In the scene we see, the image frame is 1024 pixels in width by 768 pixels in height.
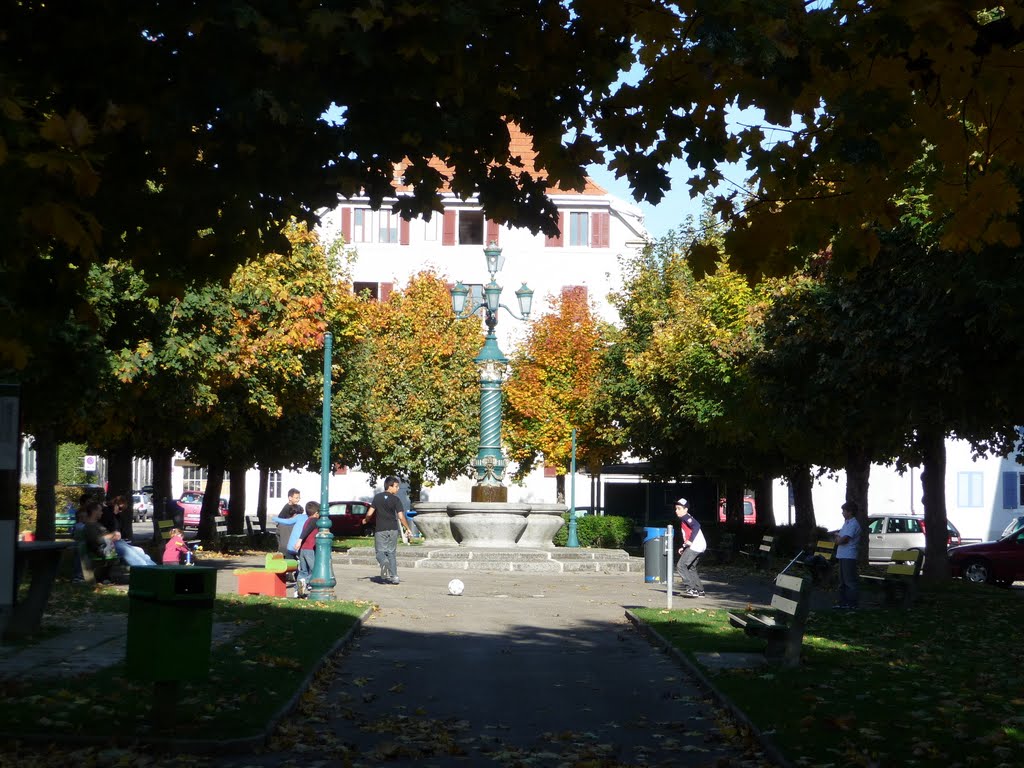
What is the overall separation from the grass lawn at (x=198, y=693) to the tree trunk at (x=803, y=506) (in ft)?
80.1

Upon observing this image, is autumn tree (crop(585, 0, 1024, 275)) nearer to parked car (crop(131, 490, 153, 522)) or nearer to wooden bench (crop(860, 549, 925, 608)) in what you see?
wooden bench (crop(860, 549, 925, 608))

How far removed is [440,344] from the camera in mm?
57469

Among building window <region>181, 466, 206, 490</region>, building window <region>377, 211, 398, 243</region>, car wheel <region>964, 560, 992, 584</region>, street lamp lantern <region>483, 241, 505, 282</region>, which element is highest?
building window <region>377, 211, 398, 243</region>

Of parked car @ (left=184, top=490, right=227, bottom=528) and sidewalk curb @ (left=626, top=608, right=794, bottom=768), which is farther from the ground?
parked car @ (left=184, top=490, right=227, bottom=528)

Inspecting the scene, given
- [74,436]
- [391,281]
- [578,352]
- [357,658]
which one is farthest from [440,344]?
[357,658]

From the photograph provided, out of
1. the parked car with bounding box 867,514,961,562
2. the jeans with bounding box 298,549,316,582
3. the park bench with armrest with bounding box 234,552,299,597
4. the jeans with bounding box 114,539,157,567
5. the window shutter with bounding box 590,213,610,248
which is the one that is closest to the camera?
the park bench with armrest with bounding box 234,552,299,597

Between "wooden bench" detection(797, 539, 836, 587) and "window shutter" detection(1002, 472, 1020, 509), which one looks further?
"window shutter" detection(1002, 472, 1020, 509)

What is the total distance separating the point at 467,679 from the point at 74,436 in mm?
21624

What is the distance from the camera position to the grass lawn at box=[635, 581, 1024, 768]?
8953 millimetres

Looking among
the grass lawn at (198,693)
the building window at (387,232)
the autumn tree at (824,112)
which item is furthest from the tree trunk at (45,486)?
the building window at (387,232)

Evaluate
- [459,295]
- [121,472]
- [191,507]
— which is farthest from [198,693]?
[191,507]

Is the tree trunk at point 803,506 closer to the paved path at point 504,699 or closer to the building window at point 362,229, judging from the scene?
the paved path at point 504,699

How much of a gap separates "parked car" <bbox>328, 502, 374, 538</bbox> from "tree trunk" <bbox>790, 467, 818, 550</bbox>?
19.6 metres

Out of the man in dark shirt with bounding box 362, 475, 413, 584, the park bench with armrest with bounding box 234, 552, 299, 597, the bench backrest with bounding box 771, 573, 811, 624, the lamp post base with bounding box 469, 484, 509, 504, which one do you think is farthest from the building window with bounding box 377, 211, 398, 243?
the bench backrest with bounding box 771, 573, 811, 624
